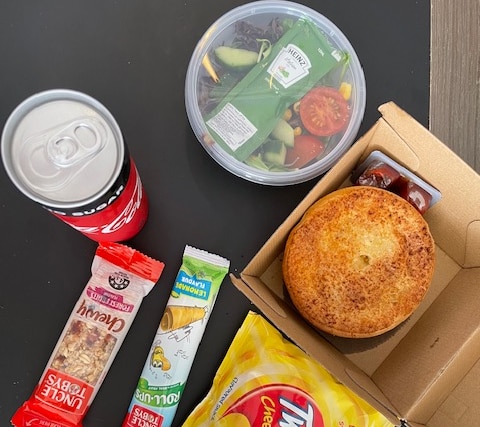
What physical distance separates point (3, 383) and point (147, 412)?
208mm

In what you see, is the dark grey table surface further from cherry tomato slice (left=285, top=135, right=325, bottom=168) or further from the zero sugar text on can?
the zero sugar text on can

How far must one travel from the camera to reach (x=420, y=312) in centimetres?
89

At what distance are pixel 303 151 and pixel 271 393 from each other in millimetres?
344

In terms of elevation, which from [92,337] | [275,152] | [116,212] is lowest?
[92,337]

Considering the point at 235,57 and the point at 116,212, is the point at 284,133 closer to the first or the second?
the point at 235,57

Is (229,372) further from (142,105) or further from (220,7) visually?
(220,7)

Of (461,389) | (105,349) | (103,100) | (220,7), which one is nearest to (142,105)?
(103,100)

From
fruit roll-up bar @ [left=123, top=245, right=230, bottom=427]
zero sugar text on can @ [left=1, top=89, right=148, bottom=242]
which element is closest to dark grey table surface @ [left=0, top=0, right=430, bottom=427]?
fruit roll-up bar @ [left=123, top=245, right=230, bottom=427]

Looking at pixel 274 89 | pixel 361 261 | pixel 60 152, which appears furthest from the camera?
pixel 274 89

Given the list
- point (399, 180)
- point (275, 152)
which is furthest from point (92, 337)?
point (399, 180)

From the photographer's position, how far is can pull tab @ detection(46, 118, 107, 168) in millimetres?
633

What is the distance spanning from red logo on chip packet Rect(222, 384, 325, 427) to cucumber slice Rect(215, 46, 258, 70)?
46 centimetres

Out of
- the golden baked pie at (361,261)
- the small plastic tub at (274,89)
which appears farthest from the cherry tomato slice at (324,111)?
the golden baked pie at (361,261)

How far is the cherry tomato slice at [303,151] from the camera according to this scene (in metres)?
0.86
